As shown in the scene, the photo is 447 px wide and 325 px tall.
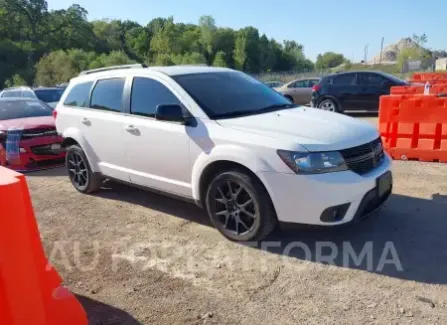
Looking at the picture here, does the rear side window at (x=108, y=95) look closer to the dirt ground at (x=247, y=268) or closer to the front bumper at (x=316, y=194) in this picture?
the dirt ground at (x=247, y=268)

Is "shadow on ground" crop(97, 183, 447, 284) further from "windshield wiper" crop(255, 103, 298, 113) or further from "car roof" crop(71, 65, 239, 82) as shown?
"car roof" crop(71, 65, 239, 82)

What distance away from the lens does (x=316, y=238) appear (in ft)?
13.8

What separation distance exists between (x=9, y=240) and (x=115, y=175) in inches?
119

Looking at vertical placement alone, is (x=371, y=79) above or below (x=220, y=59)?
below

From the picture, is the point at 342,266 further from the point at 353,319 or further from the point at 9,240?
the point at 9,240

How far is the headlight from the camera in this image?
3621 millimetres

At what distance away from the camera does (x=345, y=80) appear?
45.6 ft

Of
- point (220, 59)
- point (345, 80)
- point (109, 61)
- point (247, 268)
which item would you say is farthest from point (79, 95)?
point (220, 59)

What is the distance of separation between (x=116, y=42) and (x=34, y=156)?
3788 inches

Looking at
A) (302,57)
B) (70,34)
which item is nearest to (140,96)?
(70,34)

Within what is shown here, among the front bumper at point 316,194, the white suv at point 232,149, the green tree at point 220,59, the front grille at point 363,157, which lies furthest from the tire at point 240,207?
the green tree at point 220,59

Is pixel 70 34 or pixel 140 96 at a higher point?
pixel 70 34

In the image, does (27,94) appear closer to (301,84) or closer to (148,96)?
(301,84)

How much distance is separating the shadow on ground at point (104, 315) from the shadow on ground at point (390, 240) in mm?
1490
